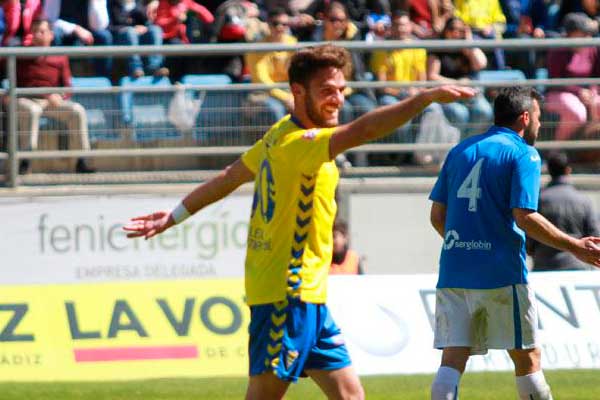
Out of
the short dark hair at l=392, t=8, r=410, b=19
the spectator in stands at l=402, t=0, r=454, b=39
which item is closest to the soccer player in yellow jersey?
the short dark hair at l=392, t=8, r=410, b=19

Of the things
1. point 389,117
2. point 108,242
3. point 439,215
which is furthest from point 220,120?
point 389,117

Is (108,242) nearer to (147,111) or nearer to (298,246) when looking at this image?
(147,111)

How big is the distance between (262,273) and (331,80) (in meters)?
0.93

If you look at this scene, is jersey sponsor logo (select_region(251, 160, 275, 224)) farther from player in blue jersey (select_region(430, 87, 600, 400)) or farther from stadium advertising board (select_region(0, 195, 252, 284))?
stadium advertising board (select_region(0, 195, 252, 284))

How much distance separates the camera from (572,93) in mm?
13781

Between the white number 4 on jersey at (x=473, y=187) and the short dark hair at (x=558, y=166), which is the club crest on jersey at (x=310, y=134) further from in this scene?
the short dark hair at (x=558, y=166)

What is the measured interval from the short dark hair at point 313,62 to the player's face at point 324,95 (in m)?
0.02

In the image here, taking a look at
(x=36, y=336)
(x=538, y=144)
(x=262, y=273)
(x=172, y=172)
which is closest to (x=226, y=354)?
(x=36, y=336)

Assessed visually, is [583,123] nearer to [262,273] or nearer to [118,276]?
[118,276]

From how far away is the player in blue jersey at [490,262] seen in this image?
732cm

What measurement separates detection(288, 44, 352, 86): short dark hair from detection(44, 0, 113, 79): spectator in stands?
9.15 m

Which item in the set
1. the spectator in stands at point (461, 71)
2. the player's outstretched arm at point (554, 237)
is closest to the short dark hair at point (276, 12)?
the spectator in stands at point (461, 71)

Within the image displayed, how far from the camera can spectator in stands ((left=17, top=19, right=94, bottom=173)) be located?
44.0 feet

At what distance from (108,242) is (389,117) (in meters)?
8.06
